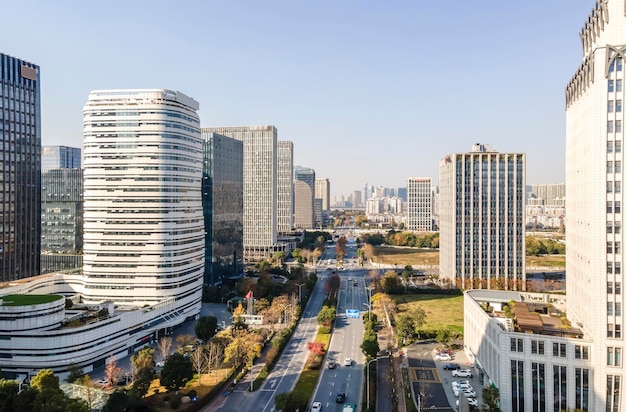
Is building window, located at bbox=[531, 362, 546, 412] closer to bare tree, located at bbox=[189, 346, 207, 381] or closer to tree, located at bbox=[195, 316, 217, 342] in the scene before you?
bare tree, located at bbox=[189, 346, 207, 381]

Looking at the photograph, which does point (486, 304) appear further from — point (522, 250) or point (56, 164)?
point (56, 164)

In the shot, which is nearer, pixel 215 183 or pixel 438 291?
pixel 215 183

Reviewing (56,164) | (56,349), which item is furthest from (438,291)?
(56,164)

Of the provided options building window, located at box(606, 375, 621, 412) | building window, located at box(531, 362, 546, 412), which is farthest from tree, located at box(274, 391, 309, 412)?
building window, located at box(606, 375, 621, 412)

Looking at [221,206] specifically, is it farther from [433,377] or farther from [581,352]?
[581,352]

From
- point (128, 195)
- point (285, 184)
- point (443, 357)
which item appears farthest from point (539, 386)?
point (285, 184)

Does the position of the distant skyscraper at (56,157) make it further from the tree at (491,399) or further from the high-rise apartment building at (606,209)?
the high-rise apartment building at (606,209)

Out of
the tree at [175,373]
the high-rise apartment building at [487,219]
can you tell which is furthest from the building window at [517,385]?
the high-rise apartment building at [487,219]
